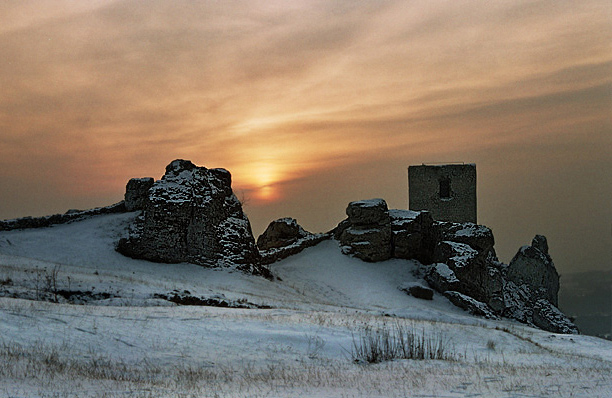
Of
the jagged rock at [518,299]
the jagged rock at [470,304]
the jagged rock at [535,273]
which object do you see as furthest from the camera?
the jagged rock at [535,273]

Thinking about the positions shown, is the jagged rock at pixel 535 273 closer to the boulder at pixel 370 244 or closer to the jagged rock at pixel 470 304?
the boulder at pixel 370 244

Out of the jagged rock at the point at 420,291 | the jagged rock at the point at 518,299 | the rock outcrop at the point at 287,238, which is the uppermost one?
the rock outcrop at the point at 287,238

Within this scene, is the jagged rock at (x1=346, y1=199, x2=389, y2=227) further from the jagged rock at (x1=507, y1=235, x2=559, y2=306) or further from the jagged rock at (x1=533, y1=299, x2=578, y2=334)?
the jagged rock at (x1=507, y1=235, x2=559, y2=306)

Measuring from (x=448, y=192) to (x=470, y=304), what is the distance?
86.3ft

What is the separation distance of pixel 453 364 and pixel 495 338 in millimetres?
6814

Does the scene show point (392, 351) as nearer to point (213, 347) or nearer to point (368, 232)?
point (213, 347)

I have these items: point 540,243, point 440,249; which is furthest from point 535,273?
point 440,249

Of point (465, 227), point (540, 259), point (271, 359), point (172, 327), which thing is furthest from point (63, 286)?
point (540, 259)

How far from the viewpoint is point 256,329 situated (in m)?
16.4

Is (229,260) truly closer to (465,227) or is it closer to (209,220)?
(209,220)

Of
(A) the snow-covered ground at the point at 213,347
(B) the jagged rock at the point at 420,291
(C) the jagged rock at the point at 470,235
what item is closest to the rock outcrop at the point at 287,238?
(C) the jagged rock at the point at 470,235

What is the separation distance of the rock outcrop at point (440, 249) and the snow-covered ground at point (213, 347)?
29.5 ft

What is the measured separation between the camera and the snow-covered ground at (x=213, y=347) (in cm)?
1020

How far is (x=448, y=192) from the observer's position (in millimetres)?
58125
